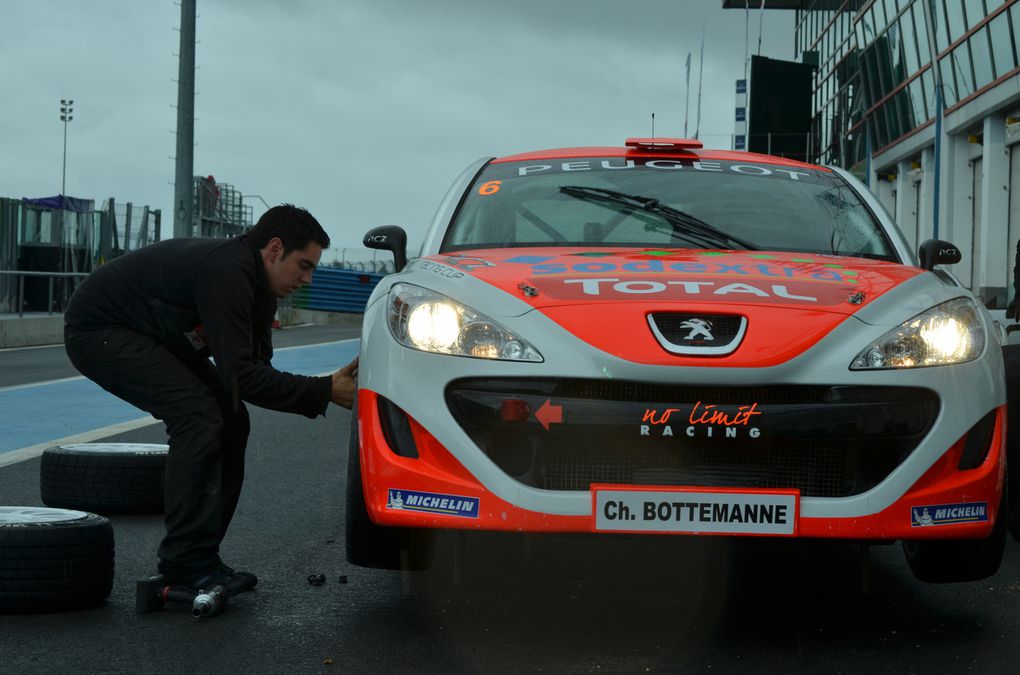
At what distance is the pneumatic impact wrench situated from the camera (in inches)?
163

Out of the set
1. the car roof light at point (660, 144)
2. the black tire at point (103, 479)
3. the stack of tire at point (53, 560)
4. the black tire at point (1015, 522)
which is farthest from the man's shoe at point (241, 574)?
the black tire at point (1015, 522)

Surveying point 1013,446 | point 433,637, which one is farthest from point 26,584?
point 1013,446

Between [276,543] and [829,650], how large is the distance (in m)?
2.36

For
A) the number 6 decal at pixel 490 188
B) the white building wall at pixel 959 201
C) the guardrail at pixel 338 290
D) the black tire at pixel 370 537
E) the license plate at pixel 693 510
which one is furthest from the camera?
the guardrail at pixel 338 290

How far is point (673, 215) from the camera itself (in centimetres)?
509

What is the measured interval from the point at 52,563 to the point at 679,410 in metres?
1.86

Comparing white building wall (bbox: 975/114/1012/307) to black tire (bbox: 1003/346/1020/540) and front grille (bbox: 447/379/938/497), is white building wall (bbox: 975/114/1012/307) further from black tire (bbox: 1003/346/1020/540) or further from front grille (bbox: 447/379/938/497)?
front grille (bbox: 447/379/938/497)

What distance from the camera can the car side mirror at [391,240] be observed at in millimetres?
5277

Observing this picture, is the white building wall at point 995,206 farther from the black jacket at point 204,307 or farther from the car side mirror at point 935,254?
the black jacket at point 204,307

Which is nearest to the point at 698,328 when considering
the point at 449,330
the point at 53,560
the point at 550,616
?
the point at 449,330

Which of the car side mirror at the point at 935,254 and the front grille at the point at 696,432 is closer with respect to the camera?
the front grille at the point at 696,432

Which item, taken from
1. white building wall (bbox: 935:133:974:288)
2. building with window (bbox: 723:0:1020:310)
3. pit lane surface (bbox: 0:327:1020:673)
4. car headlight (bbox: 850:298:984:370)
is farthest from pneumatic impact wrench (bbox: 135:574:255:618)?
white building wall (bbox: 935:133:974:288)

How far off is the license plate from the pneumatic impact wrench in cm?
123

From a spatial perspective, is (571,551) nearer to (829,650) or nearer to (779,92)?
(829,650)
